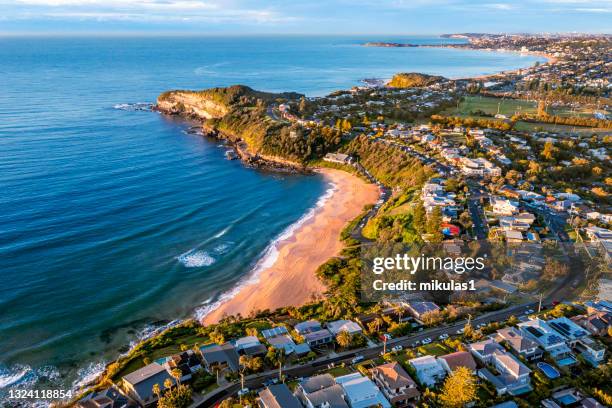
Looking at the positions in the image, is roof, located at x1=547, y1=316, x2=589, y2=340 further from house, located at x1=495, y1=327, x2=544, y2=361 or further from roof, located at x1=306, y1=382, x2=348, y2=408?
roof, located at x1=306, y1=382, x2=348, y2=408

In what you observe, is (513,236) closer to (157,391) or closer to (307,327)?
(307,327)

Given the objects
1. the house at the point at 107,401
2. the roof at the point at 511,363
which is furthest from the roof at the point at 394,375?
the house at the point at 107,401

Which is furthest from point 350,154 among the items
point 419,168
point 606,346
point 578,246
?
point 606,346

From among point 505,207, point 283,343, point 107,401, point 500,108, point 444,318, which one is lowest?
point 107,401

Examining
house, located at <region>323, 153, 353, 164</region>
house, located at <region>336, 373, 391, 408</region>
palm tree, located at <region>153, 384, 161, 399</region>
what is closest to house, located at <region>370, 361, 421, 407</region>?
house, located at <region>336, 373, 391, 408</region>

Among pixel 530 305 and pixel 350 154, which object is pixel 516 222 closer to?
pixel 530 305

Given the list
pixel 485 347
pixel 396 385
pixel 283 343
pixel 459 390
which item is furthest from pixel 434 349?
pixel 283 343
